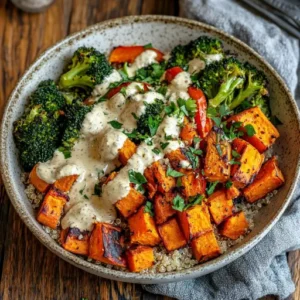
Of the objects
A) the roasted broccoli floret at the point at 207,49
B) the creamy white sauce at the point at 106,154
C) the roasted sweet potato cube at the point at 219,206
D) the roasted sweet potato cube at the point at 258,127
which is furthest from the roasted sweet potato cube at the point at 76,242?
the roasted broccoli floret at the point at 207,49

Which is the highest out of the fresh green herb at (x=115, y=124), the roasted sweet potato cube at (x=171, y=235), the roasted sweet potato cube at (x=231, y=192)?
the fresh green herb at (x=115, y=124)

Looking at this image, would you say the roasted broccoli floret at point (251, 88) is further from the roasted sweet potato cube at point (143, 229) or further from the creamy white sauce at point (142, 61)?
the roasted sweet potato cube at point (143, 229)

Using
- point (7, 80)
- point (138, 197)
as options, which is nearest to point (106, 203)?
point (138, 197)

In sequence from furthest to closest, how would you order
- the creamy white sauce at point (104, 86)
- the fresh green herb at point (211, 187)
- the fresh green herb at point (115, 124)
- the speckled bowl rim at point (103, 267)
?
the creamy white sauce at point (104, 86) → the fresh green herb at point (115, 124) → the fresh green herb at point (211, 187) → the speckled bowl rim at point (103, 267)

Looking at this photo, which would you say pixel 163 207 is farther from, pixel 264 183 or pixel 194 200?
pixel 264 183

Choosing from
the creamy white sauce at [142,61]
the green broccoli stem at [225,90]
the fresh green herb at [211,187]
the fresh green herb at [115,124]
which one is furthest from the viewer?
the creamy white sauce at [142,61]

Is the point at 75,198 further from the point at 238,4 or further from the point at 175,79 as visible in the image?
the point at 238,4

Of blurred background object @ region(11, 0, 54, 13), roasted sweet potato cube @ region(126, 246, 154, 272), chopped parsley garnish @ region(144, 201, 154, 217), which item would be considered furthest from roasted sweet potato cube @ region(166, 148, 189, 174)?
blurred background object @ region(11, 0, 54, 13)

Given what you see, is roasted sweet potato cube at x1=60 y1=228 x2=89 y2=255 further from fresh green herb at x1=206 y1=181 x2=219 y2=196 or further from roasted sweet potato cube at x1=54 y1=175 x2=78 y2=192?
fresh green herb at x1=206 y1=181 x2=219 y2=196
